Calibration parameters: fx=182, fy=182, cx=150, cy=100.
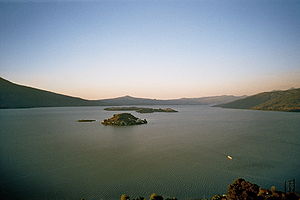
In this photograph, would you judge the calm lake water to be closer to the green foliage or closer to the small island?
the green foliage

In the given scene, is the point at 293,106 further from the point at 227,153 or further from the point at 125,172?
the point at 125,172

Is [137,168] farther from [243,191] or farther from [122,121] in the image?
[122,121]

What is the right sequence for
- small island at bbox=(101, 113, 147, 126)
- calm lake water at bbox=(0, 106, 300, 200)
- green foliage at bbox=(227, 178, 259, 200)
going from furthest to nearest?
small island at bbox=(101, 113, 147, 126) → calm lake water at bbox=(0, 106, 300, 200) → green foliage at bbox=(227, 178, 259, 200)

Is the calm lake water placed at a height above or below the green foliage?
below

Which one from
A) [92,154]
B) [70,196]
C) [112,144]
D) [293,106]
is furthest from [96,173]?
[293,106]

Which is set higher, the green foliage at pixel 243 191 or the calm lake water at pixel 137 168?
the green foliage at pixel 243 191

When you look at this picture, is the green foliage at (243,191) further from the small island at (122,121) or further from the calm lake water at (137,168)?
the small island at (122,121)

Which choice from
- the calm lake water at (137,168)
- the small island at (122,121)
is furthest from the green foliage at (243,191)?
the small island at (122,121)

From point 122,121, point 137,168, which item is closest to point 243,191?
point 137,168

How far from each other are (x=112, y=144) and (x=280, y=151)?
1384 inches

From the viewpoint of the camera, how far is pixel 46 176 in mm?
23859

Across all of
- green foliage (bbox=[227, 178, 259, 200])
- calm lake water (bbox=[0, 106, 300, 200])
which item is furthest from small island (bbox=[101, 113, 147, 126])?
green foliage (bbox=[227, 178, 259, 200])

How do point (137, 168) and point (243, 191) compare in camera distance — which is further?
point (137, 168)

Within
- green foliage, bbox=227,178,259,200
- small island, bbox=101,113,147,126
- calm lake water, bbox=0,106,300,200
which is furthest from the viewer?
small island, bbox=101,113,147,126
